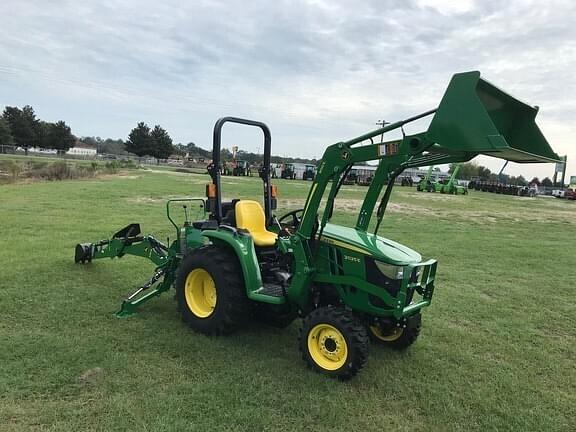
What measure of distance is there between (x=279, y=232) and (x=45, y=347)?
8.43 feet

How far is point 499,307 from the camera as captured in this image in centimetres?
656

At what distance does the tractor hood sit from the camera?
4.23 metres

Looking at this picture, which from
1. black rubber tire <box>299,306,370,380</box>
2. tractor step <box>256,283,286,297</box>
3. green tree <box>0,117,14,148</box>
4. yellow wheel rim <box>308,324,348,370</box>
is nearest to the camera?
black rubber tire <box>299,306,370,380</box>

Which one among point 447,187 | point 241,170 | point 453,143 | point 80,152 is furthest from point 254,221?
point 80,152

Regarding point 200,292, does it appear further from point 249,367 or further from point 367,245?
point 367,245

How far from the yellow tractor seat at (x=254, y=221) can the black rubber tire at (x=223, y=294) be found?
35 centimetres

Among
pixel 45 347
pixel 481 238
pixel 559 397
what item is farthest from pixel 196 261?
pixel 481 238

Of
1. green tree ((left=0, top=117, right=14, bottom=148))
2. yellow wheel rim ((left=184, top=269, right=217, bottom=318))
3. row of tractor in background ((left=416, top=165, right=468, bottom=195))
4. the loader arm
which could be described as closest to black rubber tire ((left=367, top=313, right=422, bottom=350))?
the loader arm

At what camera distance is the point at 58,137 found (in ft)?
236

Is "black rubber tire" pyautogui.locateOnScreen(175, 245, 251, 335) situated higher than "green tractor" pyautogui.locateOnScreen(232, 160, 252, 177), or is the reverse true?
"green tractor" pyautogui.locateOnScreen(232, 160, 252, 177)

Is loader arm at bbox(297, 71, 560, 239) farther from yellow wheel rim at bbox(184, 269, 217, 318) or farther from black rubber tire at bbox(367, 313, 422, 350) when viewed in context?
yellow wheel rim at bbox(184, 269, 217, 318)

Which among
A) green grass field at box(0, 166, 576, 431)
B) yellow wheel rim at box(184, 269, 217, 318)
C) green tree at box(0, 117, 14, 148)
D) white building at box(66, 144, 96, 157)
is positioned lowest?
green grass field at box(0, 166, 576, 431)

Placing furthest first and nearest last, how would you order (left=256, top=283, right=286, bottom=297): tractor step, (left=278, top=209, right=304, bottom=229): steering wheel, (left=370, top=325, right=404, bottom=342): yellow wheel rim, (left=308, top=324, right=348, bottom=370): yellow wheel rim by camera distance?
(left=278, top=209, right=304, bottom=229): steering wheel < (left=370, top=325, right=404, bottom=342): yellow wheel rim < (left=256, top=283, right=286, bottom=297): tractor step < (left=308, top=324, right=348, bottom=370): yellow wheel rim

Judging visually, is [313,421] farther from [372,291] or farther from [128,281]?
[128,281]
